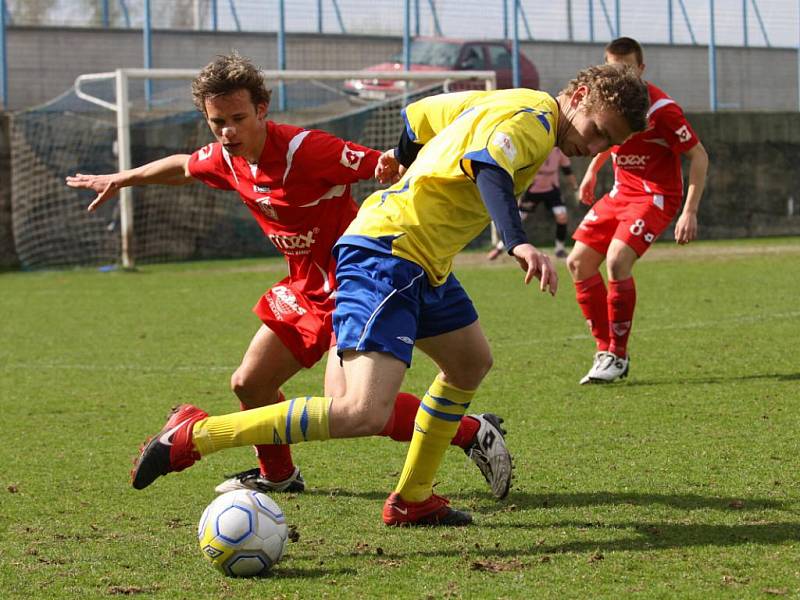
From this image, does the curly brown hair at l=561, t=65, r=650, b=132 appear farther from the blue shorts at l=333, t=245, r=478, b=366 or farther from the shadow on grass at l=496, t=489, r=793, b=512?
the shadow on grass at l=496, t=489, r=793, b=512

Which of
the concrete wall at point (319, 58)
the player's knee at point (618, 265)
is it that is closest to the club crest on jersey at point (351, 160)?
the player's knee at point (618, 265)

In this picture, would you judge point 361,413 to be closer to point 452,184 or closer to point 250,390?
point 452,184

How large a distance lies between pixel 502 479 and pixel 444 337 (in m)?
0.65

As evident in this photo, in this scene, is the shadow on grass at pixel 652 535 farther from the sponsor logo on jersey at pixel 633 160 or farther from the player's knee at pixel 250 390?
the sponsor logo on jersey at pixel 633 160

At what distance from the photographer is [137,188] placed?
1611cm

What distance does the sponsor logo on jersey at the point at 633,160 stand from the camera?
7.45 meters

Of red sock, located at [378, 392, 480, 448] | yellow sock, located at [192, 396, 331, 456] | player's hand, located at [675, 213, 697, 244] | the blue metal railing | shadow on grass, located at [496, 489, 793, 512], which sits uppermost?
the blue metal railing

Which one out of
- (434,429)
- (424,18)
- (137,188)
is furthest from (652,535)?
(424,18)

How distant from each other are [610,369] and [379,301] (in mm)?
3510

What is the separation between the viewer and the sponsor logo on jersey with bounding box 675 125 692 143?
716cm

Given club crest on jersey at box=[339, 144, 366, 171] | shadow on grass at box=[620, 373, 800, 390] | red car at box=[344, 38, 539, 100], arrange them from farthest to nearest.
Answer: red car at box=[344, 38, 539, 100], shadow on grass at box=[620, 373, 800, 390], club crest on jersey at box=[339, 144, 366, 171]

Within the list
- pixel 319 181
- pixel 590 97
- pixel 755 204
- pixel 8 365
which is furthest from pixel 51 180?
pixel 590 97

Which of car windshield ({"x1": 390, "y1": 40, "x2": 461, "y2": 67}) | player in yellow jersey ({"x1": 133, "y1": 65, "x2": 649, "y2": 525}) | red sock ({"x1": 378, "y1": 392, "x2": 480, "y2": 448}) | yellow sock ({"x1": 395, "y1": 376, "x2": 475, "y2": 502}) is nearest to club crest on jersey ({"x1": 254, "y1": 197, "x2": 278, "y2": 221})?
player in yellow jersey ({"x1": 133, "y1": 65, "x2": 649, "y2": 525})

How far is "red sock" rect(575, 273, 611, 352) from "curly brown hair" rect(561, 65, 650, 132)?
11.5 feet
